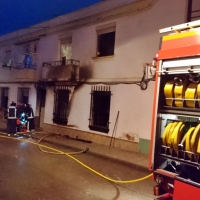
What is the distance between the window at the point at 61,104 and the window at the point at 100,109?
195 cm

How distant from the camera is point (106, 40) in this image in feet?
36.0

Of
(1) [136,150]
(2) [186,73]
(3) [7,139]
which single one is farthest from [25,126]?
(2) [186,73]

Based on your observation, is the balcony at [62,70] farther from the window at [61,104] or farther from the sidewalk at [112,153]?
the sidewalk at [112,153]

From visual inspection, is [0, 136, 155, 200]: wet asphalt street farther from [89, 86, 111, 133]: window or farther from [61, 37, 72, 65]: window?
[61, 37, 72, 65]: window

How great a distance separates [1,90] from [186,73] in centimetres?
1709

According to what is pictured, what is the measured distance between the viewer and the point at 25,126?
13.3 metres

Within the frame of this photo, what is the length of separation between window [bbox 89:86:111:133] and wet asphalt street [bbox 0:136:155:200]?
2.44 metres

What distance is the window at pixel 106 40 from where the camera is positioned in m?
10.7

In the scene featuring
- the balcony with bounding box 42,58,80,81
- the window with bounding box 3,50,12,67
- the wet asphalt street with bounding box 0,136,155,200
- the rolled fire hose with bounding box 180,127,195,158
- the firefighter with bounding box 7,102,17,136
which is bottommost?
the wet asphalt street with bounding box 0,136,155,200

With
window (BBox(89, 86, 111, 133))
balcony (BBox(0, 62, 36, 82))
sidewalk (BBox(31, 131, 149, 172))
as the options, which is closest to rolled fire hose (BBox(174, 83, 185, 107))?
sidewalk (BBox(31, 131, 149, 172))

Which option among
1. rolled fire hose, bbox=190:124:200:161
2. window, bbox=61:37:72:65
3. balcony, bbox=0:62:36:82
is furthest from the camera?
balcony, bbox=0:62:36:82

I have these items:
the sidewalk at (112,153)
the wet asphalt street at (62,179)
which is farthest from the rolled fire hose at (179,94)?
the sidewalk at (112,153)

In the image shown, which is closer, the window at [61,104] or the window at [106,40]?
the window at [106,40]

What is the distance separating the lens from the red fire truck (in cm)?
305
